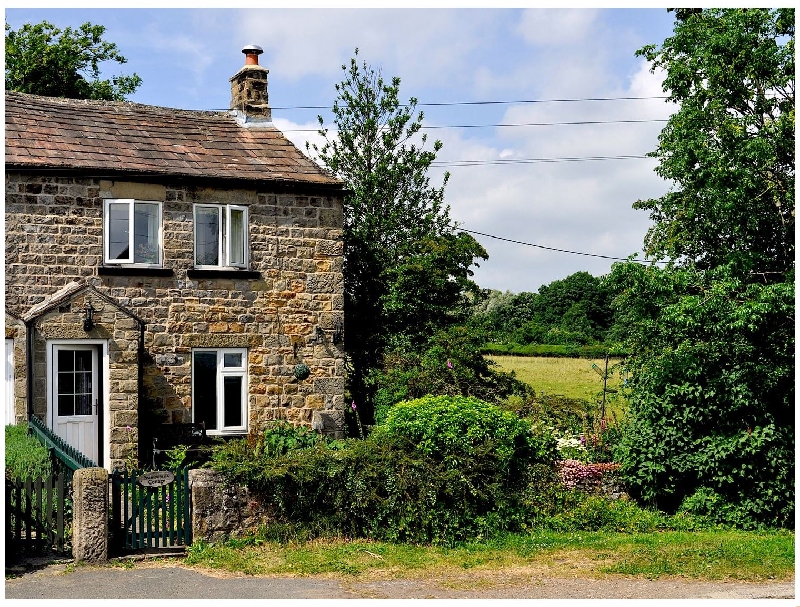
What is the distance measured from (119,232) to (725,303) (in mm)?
11028

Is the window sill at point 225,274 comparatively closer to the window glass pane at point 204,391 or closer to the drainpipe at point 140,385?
the drainpipe at point 140,385

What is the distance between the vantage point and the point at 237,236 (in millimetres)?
19188

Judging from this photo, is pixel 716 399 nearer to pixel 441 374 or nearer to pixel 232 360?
pixel 441 374

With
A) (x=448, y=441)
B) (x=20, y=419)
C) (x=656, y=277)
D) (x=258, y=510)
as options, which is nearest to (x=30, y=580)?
(x=258, y=510)

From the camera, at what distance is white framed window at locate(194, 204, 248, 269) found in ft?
62.2

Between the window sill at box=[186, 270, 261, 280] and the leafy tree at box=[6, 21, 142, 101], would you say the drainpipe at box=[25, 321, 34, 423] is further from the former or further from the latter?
the leafy tree at box=[6, 21, 142, 101]

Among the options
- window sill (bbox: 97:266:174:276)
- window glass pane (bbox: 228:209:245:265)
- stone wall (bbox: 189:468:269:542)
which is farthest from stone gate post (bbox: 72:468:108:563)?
window glass pane (bbox: 228:209:245:265)

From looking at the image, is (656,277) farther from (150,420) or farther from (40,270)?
(40,270)

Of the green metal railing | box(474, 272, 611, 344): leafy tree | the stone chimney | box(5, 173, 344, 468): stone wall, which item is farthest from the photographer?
box(474, 272, 611, 344): leafy tree

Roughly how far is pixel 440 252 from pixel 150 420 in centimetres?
739

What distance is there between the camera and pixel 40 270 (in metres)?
17.8

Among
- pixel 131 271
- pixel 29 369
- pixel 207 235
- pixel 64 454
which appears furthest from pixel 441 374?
pixel 64 454

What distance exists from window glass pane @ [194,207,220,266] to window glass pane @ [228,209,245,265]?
0.99 feet

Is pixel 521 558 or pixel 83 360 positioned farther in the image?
pixel 83 360
